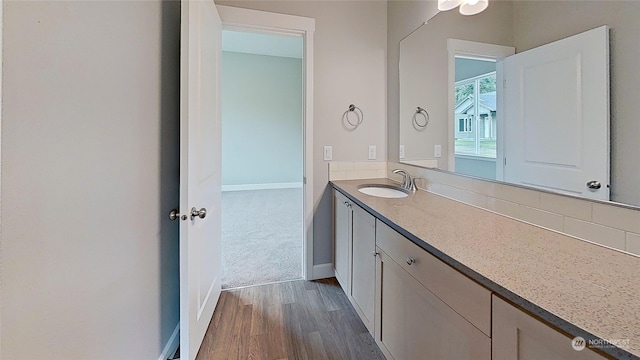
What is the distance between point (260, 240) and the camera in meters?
3.51

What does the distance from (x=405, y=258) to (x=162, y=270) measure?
3.99 feet

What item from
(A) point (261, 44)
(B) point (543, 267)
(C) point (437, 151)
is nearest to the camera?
(B) point (543, 267)

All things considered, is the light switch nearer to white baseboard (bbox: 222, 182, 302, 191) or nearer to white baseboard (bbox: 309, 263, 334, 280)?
white baseboard (bbox: 309, 263, 334, 280)

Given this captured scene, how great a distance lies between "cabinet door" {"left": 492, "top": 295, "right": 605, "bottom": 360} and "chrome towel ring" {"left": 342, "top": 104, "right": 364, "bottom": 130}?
6.20ft

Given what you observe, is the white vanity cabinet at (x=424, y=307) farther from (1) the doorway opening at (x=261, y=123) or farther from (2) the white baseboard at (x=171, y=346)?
(1) the doorway opening at (x=261, y=123)

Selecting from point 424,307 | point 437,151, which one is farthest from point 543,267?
point 437,151

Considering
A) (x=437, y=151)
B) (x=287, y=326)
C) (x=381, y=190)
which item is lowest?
(x=287, y=326)

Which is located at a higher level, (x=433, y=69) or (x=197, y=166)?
(x=433, y=69)

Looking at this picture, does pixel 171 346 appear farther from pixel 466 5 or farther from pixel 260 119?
pixel 260 119

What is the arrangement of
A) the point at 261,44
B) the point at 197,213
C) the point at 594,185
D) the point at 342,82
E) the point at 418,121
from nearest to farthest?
1. the point at 594,185
2. the point at 197,213
3. the point at 418,121
4. the point at 342,82
5. the point at 261,44

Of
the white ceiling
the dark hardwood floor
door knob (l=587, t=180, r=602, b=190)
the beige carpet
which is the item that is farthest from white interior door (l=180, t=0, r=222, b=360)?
the white ceiling

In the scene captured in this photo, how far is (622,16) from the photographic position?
971 mm

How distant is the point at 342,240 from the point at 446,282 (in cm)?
123

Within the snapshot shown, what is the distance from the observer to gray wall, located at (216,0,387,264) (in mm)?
2361
